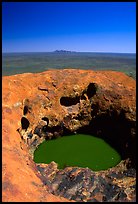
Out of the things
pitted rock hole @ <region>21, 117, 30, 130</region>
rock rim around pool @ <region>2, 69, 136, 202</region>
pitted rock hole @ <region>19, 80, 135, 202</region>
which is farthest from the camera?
pitted rock hole @ <region>21, 117, 30, 130</region>

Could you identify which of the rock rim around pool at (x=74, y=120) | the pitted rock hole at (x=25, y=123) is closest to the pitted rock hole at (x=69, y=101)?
the rock rim around pool at (x=74, y=120)

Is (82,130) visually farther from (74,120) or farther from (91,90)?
(91,90)

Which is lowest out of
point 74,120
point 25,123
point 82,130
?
point 82,130

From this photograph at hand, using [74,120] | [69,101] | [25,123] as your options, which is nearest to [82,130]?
[74,120]

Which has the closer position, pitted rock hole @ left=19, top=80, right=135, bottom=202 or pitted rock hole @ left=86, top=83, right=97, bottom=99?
pitted rock hole @ left=19, top=80, right=135, bottom=202

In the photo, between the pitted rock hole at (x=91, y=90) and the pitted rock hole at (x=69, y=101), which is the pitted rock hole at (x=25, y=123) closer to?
the pitted rock hole at (x=69, y=101)

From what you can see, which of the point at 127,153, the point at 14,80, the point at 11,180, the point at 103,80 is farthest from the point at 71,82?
the point at 11,180

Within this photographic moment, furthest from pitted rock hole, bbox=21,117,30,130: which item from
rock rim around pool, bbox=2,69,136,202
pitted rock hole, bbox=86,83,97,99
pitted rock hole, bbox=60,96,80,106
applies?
pitted rock hole, bbox=86,83,97,99

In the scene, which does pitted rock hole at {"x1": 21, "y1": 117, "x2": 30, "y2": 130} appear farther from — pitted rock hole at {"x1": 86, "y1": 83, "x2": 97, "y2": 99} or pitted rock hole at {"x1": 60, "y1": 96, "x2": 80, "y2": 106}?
pitted rock hole at {"x1": 86, "y1": 83, "x2": 97, "y2": 99}
